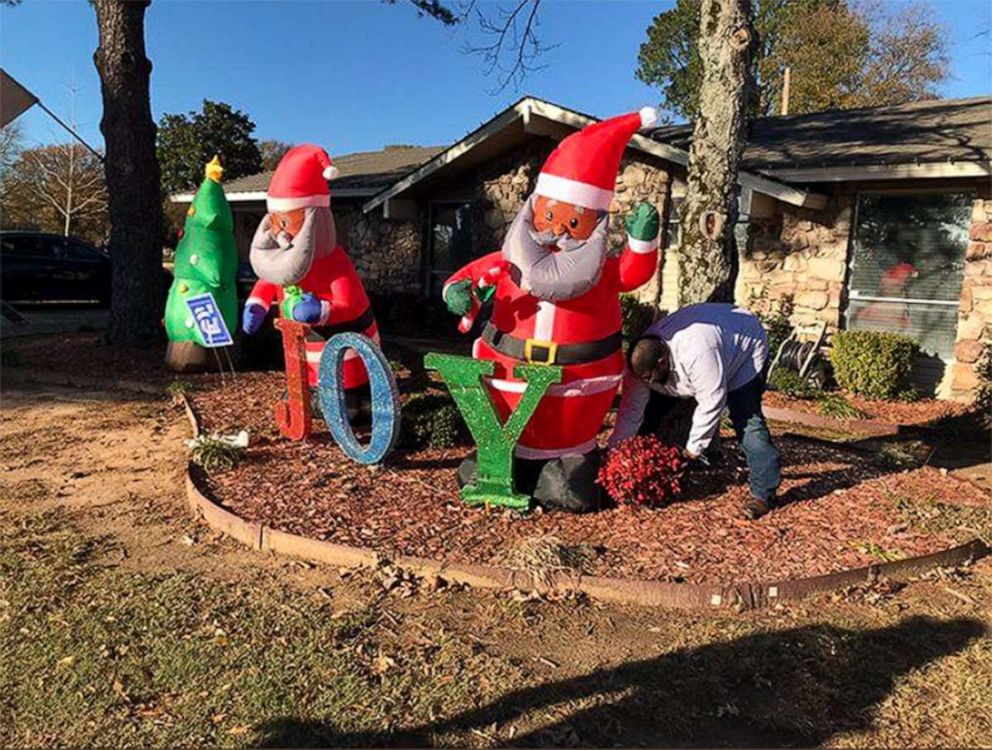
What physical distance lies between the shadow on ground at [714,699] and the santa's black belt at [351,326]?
395 centimetres

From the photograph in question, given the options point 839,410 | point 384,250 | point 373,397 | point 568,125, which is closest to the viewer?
point 373,397

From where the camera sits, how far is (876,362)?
902 centimetres

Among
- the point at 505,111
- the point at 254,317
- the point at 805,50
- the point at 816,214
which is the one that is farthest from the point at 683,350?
the point at 805,50

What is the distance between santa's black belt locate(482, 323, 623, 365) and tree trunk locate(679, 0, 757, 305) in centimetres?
139

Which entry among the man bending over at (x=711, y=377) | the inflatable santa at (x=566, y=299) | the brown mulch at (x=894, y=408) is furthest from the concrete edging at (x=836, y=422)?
the inflatable santa at (x=566, y=299)

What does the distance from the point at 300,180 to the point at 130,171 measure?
224 inches

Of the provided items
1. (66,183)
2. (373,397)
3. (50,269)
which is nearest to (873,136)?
(373,397)

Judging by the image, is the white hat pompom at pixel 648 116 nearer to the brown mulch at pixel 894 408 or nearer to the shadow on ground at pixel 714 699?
the shadow on ground at pixel 714 699

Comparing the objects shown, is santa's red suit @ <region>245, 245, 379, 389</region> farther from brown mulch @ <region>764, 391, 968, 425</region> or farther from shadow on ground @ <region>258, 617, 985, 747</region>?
brown mulch @ <region>764, 391, 968, 425</region>

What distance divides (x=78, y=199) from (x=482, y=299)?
135 feet

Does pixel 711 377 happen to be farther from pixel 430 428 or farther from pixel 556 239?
pixel 430 428

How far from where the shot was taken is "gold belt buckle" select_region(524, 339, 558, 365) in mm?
4668

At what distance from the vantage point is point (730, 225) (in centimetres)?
578

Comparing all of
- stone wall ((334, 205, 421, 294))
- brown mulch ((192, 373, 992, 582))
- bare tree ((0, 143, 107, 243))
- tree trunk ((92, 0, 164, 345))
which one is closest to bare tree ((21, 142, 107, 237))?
bare tree ((0, 143, 107, 243))
